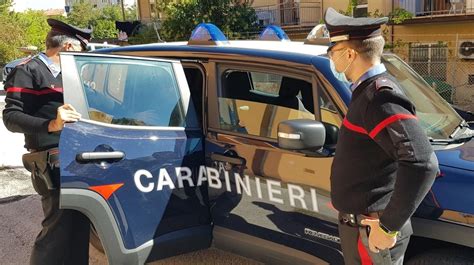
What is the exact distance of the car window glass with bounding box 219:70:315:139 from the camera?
2781mm

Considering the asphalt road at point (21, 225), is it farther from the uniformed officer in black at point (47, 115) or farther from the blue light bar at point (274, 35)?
the blue light bar at point (274, 35)

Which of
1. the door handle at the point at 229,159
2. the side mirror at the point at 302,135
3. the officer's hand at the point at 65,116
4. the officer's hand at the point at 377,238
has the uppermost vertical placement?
the officer's hand at the point at 65,116

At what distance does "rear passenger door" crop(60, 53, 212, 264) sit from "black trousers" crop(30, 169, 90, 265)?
16.2 inches

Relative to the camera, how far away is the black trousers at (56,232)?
2.96 metres

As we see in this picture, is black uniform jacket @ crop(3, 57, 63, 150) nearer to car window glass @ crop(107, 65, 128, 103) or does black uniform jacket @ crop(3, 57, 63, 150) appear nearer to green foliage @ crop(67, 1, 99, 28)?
car window glass @ crop(107, 65, 128, 103)

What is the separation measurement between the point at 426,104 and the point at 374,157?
119 centimetres

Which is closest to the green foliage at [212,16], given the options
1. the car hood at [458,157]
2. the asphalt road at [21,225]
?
the asphalt road at [21,225]

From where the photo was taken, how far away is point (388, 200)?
1850mm

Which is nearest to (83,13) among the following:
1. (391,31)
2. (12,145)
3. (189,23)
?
(189,23)

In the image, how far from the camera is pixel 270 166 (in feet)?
8.71

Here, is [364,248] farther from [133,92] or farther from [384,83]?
[133,92]

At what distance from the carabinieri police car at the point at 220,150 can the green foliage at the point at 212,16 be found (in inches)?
607

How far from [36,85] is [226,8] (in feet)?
52.8

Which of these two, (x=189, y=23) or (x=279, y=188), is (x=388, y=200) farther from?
(x=189, y=23)
